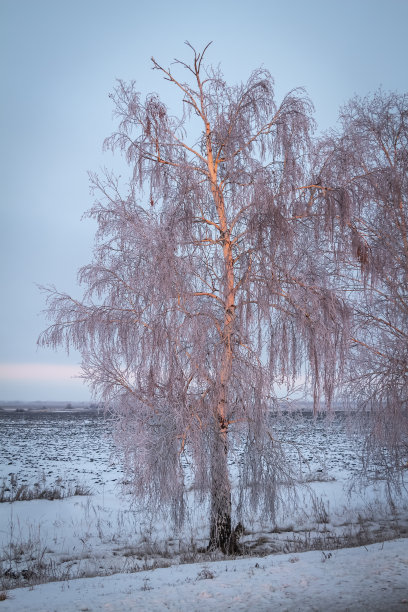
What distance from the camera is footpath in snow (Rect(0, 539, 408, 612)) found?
4125 millimetres

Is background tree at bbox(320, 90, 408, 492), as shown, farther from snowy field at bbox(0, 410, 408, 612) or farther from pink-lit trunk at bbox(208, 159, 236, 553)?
pink-lit trunk at bbox(208, 159, 236, 553)

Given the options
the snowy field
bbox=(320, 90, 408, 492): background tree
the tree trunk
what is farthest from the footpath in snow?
bbox=(320, 90, 408, 492): background tree

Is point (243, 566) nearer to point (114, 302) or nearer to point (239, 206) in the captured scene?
point (114, 302)

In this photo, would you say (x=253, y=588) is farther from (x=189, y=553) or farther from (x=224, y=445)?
(x=189, y=553)

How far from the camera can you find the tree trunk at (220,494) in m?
7.21

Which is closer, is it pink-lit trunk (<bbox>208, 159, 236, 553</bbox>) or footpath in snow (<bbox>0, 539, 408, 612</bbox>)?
footpath in snow (<bbox>0, 539, 408, 612</bbox>)

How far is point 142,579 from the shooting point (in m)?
5.36

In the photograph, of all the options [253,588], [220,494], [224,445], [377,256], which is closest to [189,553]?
[220,494]

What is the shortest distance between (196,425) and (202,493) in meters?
1.06

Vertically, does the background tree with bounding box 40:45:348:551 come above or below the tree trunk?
above

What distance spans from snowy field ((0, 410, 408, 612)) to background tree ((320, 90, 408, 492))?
3.28ft

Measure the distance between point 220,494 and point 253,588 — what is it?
9.17 ft

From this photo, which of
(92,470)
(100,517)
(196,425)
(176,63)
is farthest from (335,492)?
(176,63)

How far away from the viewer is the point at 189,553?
7.72 meters
